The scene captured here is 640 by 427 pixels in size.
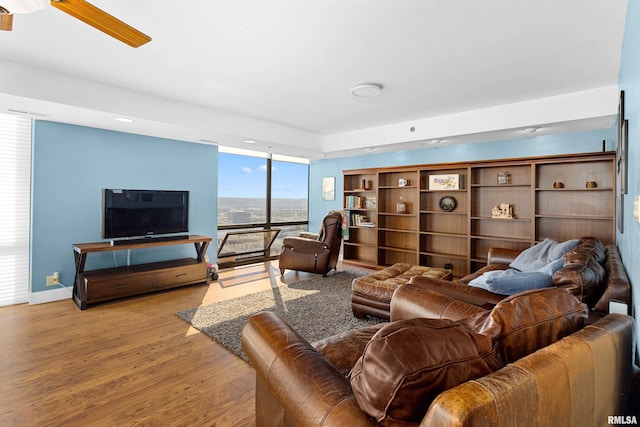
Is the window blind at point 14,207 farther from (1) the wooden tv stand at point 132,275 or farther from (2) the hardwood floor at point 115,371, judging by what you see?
(1) the wooden tv stand at point 132,275

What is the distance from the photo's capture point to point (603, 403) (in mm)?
1027

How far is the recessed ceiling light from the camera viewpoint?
10.8 ft

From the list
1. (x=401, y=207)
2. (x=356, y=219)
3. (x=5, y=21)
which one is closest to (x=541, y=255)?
(x=401, y=207)

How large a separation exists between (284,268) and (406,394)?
4525 millimetres

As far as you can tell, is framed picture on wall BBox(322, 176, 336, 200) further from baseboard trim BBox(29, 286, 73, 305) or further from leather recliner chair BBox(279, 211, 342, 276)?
baseboard trim BBox(29, 286, 73, 305)

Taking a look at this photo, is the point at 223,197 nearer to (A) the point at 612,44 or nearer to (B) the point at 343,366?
(B) the point at 343,366

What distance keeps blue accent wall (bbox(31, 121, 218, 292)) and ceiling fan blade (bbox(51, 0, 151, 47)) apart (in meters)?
2.92

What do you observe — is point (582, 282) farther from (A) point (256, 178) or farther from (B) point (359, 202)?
(A) point (256, 178)

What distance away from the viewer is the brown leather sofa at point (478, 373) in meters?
0.72

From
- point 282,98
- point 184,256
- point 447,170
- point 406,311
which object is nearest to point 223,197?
point 184,256

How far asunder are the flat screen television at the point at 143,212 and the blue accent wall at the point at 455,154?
3.12 m

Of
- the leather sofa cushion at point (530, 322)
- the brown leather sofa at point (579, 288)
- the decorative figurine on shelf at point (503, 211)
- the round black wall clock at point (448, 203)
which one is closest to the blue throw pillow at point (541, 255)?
the brown leather sofa at point (579, 288)

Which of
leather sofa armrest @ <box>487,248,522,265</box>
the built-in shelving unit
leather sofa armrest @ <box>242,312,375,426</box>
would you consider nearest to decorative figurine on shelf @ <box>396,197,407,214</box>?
the built-in shelving unit

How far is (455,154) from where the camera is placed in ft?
17.2
